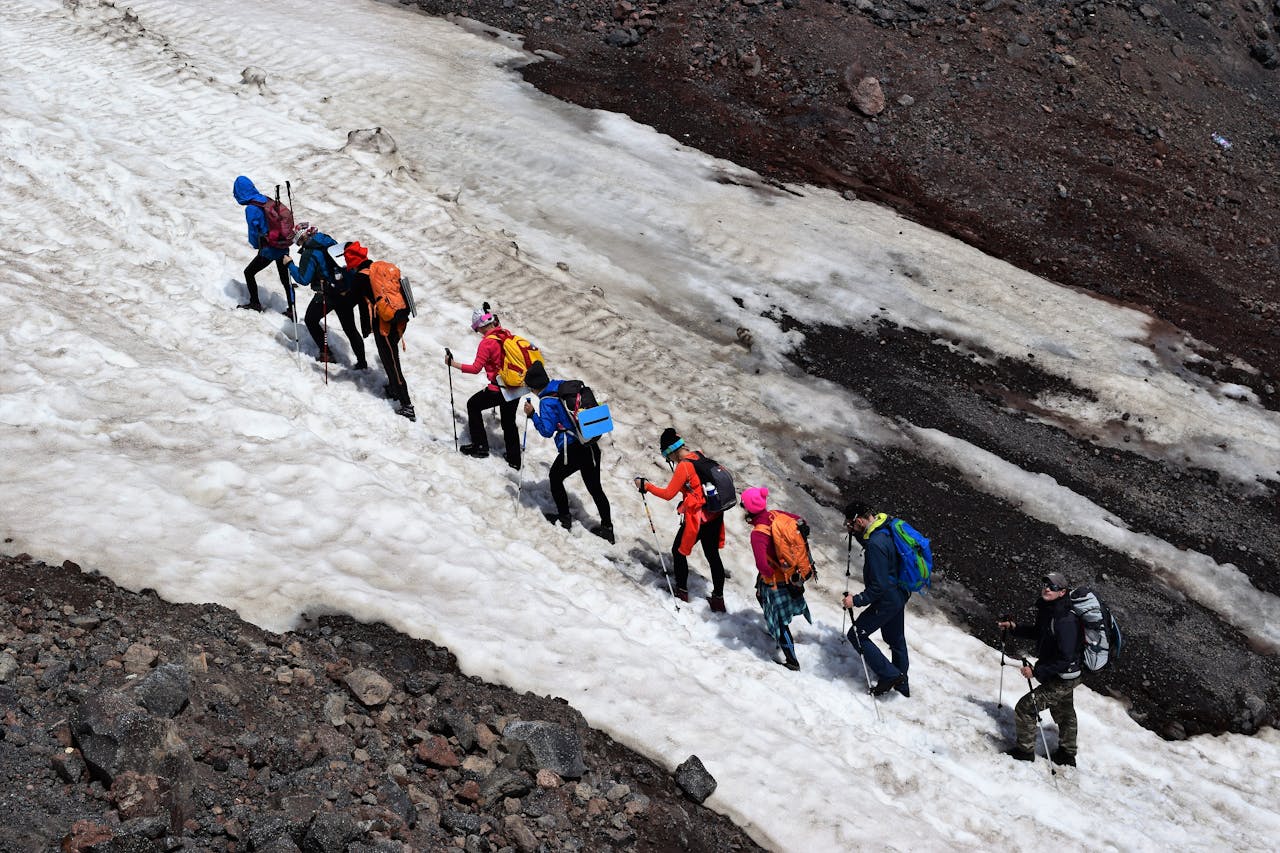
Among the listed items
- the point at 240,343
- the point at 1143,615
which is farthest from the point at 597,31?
the point at 1143,615

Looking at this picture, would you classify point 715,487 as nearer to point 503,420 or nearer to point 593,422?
point 593,422

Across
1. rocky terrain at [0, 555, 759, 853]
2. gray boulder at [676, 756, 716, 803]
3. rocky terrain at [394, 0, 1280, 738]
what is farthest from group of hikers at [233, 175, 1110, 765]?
rocky terrain at [0, 555, 759, 853]

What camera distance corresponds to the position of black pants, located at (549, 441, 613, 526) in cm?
1234

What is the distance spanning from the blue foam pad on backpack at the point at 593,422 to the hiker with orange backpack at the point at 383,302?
3225 millimetres

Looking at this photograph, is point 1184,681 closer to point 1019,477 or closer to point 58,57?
point 1019,477

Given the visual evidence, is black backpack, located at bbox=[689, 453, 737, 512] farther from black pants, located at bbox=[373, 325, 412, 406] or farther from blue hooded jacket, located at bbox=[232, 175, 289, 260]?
blue hooded jacket, located at bbox=[232, 175, 289, 260]

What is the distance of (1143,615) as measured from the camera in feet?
45.5

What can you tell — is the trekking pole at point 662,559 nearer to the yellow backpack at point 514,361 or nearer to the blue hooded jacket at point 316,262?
the yellow backpack at point 514,361

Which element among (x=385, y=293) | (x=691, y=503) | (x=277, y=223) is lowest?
(x=691, y=503)

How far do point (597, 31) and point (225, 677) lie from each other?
956 inches

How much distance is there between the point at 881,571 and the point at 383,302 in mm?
7276

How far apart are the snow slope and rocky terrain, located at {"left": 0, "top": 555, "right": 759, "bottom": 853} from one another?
528 millimetres

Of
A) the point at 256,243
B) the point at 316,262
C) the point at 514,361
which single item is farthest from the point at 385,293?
the point at 256,243

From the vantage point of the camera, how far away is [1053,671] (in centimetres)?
1070
